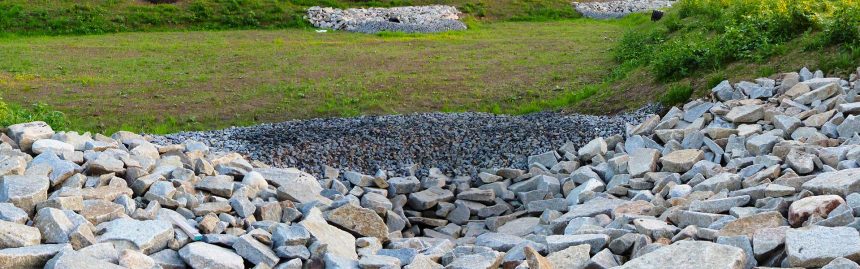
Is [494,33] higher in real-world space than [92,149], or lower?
lower

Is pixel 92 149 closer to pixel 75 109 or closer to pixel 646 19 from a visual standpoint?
pixel 75 109

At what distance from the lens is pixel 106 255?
562 centimetres

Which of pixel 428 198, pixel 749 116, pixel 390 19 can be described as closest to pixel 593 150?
pixel 749 116

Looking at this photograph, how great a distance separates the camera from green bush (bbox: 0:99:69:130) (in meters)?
10.3

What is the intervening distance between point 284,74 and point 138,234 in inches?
421


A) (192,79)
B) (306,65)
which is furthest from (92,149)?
(306,65)

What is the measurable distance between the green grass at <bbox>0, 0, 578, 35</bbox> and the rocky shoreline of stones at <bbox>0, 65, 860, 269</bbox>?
1736cm

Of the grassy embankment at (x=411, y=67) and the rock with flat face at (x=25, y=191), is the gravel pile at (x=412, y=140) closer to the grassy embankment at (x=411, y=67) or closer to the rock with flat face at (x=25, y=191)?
the grassy embankment at (x=411, y=67)

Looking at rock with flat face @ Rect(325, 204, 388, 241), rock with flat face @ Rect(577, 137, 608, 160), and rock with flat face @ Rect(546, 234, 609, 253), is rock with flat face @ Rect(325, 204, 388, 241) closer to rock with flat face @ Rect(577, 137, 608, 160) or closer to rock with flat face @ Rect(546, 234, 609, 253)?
rock with flat face @ Rect(546, 234, 609, 253)

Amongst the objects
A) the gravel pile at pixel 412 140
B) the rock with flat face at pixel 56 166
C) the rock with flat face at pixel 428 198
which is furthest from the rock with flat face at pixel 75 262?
the gravel pile at pixel 412 140

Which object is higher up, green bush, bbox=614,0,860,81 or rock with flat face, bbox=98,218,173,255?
green bush, bbox=614,0,860,81

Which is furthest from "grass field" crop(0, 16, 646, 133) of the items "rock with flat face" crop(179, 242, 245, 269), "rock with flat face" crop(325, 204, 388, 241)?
"rock with flat face" crop(179, 242, 245, 269)

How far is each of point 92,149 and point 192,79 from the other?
794 centimetres

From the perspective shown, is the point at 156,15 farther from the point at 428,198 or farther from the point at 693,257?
the point at 693,257
